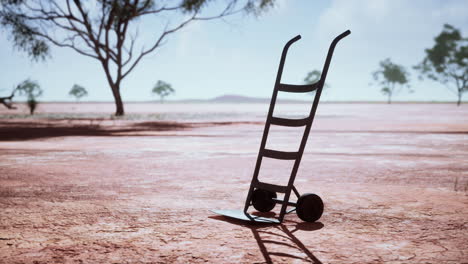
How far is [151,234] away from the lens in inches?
117

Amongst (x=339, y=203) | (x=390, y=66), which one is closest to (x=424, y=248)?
(x=339, y=203)

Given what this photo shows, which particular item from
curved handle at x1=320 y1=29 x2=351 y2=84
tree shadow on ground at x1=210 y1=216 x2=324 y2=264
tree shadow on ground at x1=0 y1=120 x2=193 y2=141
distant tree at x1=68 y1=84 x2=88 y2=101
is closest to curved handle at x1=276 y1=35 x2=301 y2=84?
curved handle at x1=320 y1=29 x2=351 y2=84

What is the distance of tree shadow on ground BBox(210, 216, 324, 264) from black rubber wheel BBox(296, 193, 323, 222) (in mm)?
57

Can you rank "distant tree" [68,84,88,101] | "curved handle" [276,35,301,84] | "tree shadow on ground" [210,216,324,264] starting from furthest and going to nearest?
"distant tree" [68,84,88,101] < "curved handle" [276,35,301,84] < "tree shadow on ground" [210,216,324,264]

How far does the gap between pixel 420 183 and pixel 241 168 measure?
2.60 m

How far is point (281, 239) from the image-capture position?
287cm

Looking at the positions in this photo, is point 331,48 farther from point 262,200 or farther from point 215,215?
point 215,215

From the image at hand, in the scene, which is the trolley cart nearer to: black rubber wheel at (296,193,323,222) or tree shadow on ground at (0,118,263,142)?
black rubber wheel at (296,193,323,222)

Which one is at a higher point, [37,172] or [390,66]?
[390,66]

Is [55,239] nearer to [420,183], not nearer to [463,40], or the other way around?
[420,183]

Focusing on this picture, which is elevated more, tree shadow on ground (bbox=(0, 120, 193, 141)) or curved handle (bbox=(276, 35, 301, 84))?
curved handle (bbox=(276, 35, 301, 84))

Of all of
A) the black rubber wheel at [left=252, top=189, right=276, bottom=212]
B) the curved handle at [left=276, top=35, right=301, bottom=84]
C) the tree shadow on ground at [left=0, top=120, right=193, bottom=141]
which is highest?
the curved handle at [left=276, top=35, right=301, bottom=84]

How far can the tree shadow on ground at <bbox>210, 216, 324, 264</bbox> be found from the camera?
8.21 ft

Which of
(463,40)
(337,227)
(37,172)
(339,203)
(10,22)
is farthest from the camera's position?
(463,40)
